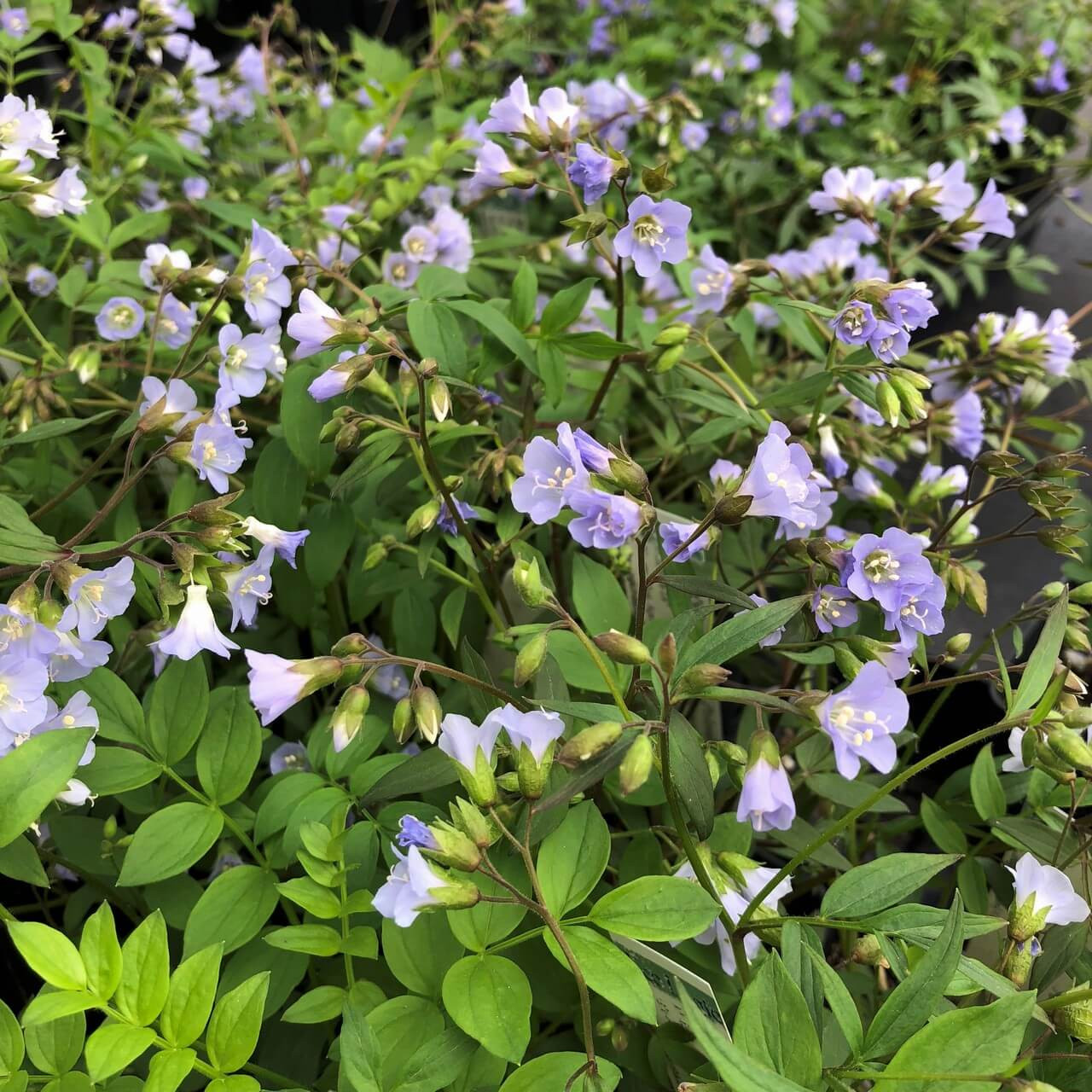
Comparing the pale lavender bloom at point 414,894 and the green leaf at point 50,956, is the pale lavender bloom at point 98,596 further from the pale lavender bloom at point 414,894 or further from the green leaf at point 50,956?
the pale lavender bloom at point 414,894

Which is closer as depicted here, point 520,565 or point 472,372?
point 520,565

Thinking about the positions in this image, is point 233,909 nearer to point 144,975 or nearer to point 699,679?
point 144,975

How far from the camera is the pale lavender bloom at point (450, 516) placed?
886 mm

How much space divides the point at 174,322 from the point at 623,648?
2.58 ft

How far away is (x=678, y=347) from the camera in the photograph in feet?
Answer: 3.10

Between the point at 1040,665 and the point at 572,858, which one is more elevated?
the point at 1040,665

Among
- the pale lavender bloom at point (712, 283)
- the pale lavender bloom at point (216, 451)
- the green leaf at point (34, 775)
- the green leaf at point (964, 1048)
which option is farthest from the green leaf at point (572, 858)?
the pale lavender bloom at point (712, 283)

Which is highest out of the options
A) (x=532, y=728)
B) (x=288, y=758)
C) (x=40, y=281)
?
(x=532, y=728)

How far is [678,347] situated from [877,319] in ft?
0.69

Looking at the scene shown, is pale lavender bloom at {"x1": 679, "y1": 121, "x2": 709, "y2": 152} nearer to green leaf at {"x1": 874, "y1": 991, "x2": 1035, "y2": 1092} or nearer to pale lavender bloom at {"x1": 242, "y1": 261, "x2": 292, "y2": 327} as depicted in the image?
pale lavender bloom at {"x1": 242, "y1": 261, "x2": 292, "y2": 327}

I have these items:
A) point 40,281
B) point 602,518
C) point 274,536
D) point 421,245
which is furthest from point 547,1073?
point 40,281

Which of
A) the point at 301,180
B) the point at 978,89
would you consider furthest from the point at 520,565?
the point at 978,89

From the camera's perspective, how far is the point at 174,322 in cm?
111

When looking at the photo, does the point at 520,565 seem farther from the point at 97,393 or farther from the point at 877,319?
the point at 97,393
